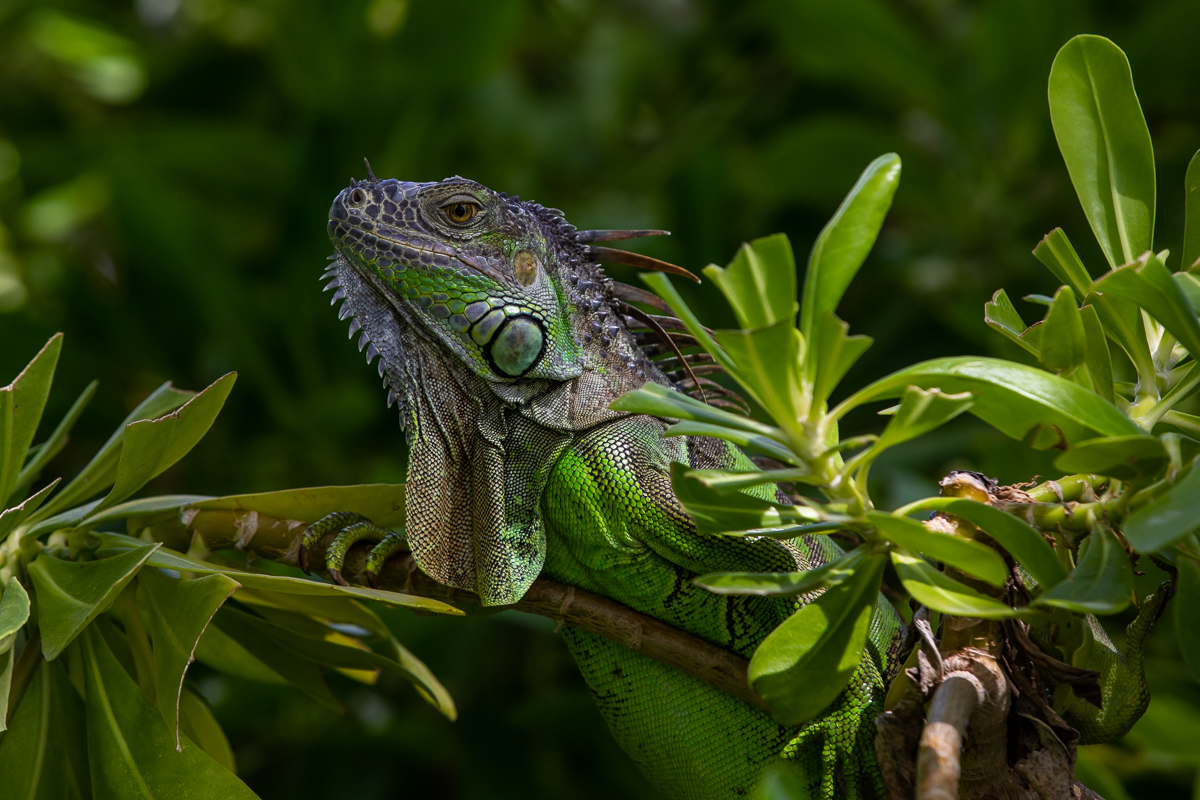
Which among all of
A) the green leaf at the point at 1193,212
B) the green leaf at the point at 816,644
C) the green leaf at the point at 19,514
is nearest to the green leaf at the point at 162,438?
the green leaf at the point at 19,514

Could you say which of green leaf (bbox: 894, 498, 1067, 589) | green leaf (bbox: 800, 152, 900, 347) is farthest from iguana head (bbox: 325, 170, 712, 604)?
green leaf (bbox: 894, 498, 1067, 589)

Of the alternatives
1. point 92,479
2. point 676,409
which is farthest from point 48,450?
point 676,409

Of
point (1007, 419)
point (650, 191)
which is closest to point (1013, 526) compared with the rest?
point (1007, 419)

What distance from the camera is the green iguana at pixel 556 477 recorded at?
2.14 meters

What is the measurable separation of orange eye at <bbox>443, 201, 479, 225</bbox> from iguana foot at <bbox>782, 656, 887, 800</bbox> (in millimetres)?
1447

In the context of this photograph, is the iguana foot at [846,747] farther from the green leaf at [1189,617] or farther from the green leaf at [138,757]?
the green leaf at [138,757]

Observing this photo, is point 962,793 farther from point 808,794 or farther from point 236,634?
point 236,634

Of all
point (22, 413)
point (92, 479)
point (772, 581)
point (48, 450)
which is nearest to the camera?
point (772, 581)

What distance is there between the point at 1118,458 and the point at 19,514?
6.37 feet

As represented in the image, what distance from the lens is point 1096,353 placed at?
1.61 metres

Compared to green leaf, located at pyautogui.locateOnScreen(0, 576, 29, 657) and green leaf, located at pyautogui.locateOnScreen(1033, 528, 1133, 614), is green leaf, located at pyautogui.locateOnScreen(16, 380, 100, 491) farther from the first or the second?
green leaf, located at pyautogui.locateOnScreen(1033, 528, 1133, 614)

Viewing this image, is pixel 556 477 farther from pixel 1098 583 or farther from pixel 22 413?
pixel 1098 583

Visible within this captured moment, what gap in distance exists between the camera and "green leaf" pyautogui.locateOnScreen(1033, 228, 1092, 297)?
65.4 inches

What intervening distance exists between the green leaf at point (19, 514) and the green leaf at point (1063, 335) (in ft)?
5.87
